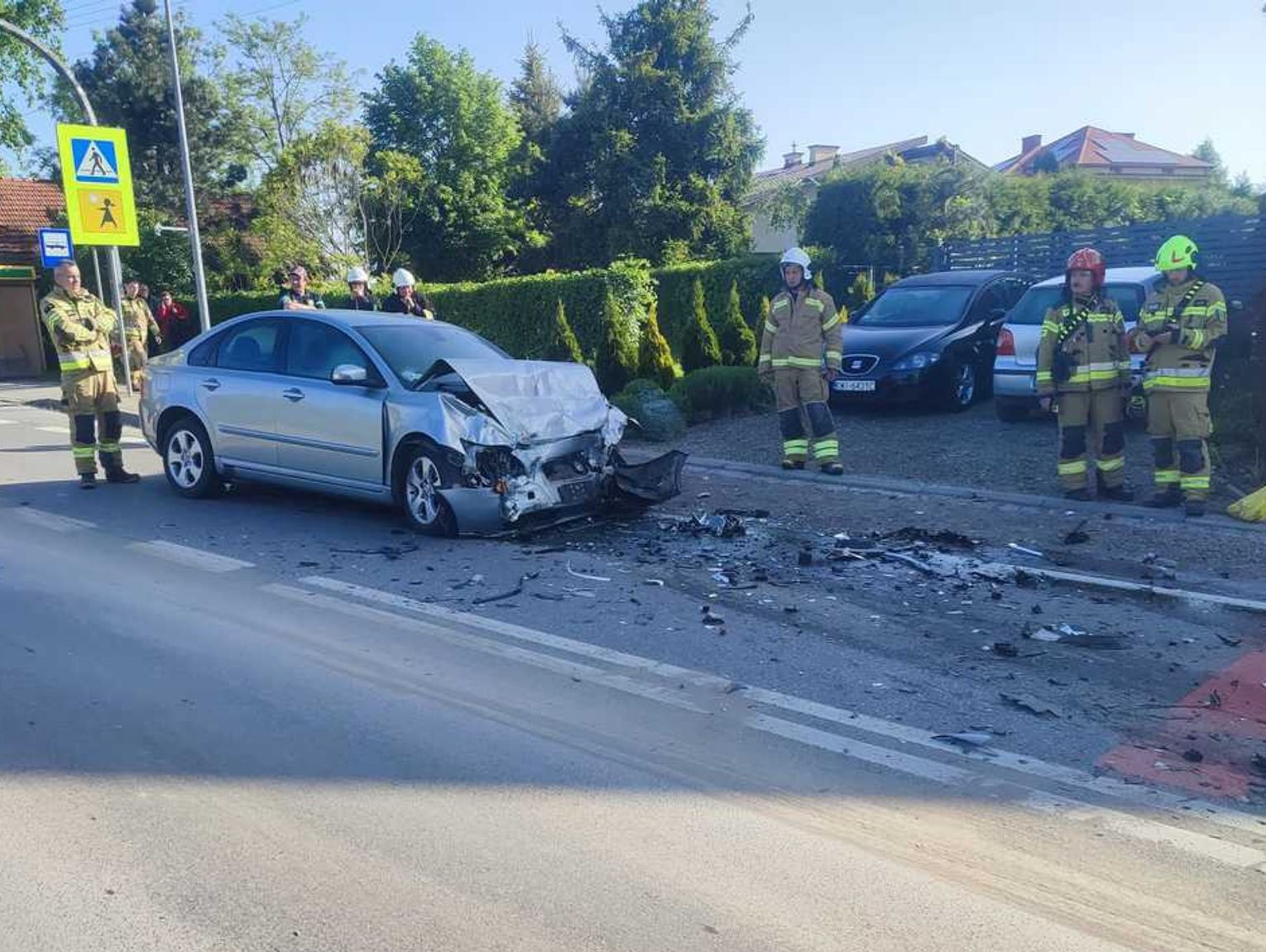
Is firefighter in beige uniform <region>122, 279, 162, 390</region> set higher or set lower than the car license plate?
higher

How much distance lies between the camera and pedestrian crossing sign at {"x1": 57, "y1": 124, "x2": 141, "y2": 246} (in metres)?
16.3

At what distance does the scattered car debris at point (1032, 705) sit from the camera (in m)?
5.04

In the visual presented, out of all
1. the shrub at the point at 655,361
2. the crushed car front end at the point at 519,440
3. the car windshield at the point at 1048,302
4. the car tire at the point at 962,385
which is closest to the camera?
the crushed car front end at the point at 519,440

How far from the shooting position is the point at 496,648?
19.3ft

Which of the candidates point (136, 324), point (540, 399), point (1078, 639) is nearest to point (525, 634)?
point (540, 399)

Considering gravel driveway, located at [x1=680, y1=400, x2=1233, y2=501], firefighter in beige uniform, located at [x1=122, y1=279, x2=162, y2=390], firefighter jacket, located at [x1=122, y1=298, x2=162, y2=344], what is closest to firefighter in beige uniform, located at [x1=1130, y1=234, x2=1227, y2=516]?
gravel driveway, located at [x1=680, y1=400, x2=1233, y2=501]

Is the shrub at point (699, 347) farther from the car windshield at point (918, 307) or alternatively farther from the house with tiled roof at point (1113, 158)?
the house with tiled roof at point (1113, 158)

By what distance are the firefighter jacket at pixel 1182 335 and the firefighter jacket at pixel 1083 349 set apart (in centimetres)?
24

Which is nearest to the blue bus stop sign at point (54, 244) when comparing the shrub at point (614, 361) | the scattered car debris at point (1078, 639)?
the shrub at point (614, 361)

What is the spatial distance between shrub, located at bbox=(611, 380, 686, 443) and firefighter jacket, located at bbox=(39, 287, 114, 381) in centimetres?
580

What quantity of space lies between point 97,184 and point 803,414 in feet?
38.4

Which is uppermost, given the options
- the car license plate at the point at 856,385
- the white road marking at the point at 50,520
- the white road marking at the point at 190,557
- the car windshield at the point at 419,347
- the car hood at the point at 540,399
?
the car windshield at the point at 419,347

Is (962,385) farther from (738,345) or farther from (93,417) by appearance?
(93,417)

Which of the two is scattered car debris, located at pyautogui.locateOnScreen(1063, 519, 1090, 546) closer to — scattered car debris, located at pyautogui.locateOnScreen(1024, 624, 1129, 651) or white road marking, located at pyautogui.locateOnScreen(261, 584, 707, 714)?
scattered car debris, located at pyautogui.locateOnScreen(1024, 624, 1129, 651)
